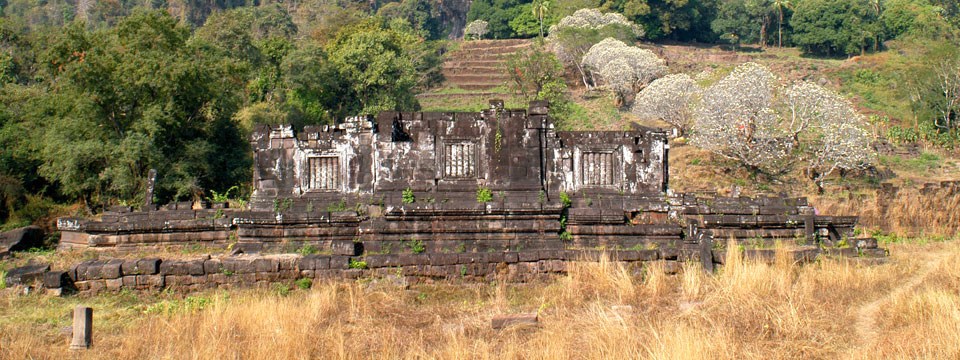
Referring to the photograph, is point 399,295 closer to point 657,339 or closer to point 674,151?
point 657,339

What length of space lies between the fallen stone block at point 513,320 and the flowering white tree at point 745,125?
58.8 feet

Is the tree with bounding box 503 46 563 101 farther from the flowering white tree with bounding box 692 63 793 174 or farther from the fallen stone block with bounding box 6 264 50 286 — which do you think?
the fallen stone block with bounding box 6 264 50 286

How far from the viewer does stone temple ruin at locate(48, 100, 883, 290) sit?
13.2 meters

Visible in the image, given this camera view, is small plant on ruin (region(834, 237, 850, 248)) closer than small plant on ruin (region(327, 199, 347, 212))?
Yes

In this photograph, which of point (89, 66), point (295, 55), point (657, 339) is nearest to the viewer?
point (657, 339)

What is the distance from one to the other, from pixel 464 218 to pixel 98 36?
49.9 ft

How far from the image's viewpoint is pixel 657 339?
735 cm

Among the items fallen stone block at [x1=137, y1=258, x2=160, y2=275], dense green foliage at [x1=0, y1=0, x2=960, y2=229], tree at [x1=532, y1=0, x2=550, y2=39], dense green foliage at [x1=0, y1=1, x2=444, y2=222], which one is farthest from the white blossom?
fallen stone block at [x1=137, y1=258, x2=160, y2=275]

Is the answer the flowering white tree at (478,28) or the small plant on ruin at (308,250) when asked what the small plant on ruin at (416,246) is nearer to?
the small plant on ruin at (308,250)

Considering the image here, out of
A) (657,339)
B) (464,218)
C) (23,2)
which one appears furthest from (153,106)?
(23,2)

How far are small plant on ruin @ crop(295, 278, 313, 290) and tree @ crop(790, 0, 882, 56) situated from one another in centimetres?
5749

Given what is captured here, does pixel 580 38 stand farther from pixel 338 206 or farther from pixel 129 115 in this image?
pixel 338 206

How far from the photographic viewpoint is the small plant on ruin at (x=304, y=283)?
10.3 m

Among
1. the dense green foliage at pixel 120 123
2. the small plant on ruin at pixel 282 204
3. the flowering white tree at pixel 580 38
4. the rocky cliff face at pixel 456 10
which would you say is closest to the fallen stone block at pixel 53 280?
the small plant on ruin at pixel 282 204
